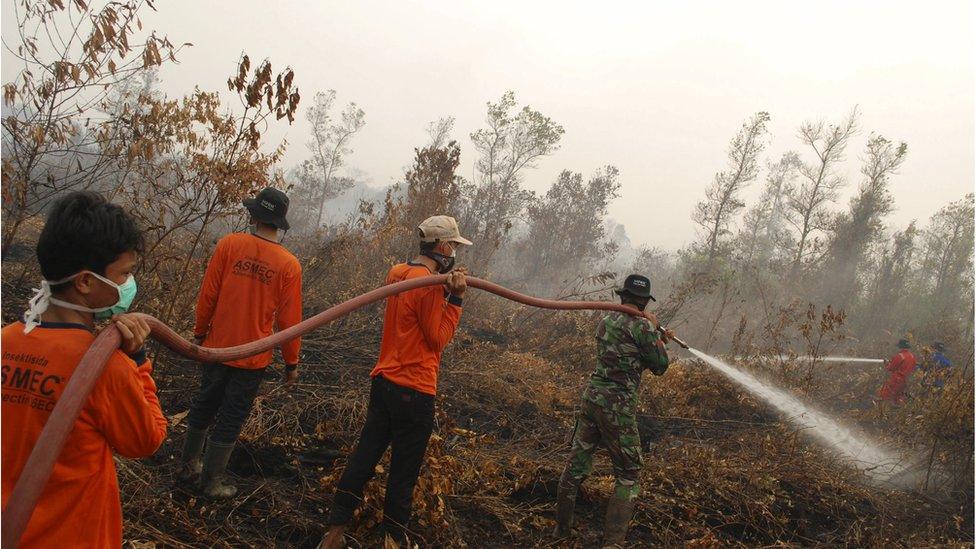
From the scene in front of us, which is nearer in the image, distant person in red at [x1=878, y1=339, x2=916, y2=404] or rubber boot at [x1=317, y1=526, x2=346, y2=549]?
rubber boot at [x1=317, y1=526, x2=346, y2=549]

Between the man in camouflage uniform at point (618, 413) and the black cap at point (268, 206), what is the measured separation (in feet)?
8.34

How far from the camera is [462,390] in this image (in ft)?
23.4

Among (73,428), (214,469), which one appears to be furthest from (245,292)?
(73,428)

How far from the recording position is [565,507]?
3955mm

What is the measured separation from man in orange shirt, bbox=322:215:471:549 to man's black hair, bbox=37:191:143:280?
1.61 meters

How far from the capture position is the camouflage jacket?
394 centimetres

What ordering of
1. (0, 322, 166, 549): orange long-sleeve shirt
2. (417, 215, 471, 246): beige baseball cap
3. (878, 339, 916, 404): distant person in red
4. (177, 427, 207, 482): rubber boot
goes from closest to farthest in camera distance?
(0, 322, 166, 549): orange long-sleeve shirt → (417, 215, 471, 246): beige baseball cap → (177, 427, 207, 482): rubber boot → (878, 339, 916, 404): distant person in red

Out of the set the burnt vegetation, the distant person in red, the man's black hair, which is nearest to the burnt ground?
the burnt vegetation

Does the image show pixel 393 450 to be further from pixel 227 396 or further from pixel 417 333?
pixel 227 396

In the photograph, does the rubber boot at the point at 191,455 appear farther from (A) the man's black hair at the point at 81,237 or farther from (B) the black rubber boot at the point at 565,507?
(B) the black rubber boot at the point at 565,507

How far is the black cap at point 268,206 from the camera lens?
11.4 feet

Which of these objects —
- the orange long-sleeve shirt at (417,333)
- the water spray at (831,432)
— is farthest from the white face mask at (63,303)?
the water spray at (831,432)

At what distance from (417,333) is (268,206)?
138 centimetres

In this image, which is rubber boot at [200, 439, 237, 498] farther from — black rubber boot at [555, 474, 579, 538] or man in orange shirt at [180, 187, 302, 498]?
black rubber boot at [555, 474, 579, 538]
